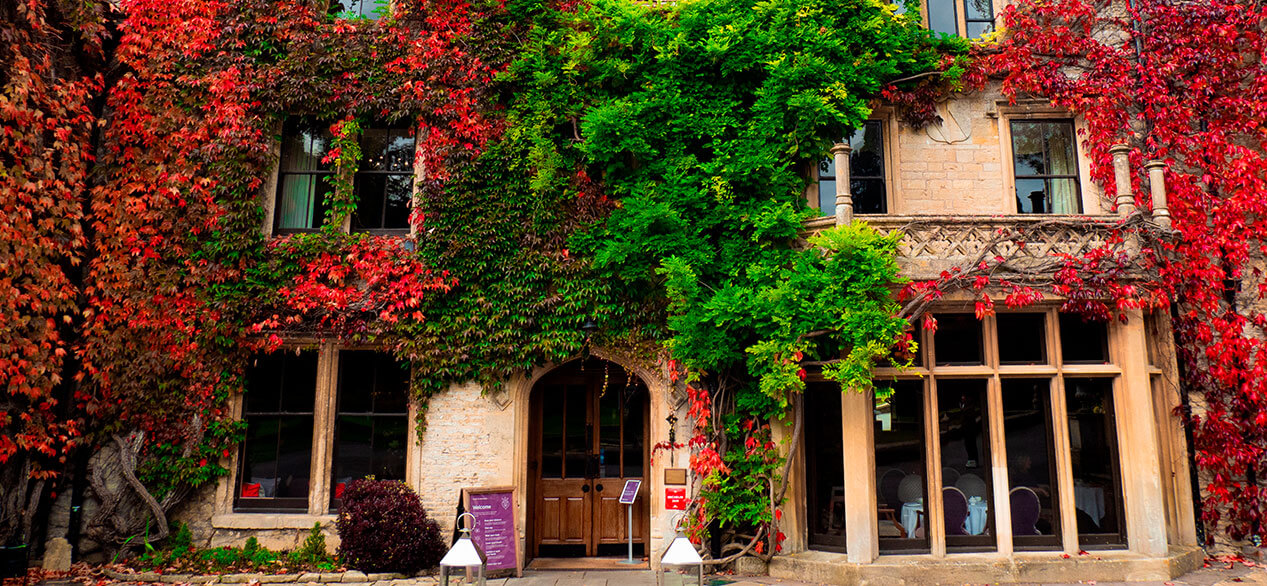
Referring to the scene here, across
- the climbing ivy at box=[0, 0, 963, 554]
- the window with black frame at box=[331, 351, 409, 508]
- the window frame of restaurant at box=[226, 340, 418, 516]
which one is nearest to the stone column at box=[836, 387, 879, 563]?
the climbing ivy at box=[0, 0, 963, 554]

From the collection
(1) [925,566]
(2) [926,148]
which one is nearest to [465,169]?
(2) [926,148]

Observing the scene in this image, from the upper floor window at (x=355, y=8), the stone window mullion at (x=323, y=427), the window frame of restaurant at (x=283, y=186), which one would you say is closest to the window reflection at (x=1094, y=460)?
the window frame of restaurant at (x=283, y=186)

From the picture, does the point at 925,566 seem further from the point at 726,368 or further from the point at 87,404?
the point at 87,404

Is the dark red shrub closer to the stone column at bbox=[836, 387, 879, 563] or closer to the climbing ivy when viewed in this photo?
the climbing ivy

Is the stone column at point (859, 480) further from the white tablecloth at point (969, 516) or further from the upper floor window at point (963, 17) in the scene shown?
the upper floor window at point (963, 17)

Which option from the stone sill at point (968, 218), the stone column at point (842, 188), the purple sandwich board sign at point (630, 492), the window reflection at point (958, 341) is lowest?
the purple sandwich board sign at point (630, 492)

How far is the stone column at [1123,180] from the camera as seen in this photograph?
27.5 feet

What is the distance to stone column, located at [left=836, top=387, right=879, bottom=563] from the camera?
25.5 feet

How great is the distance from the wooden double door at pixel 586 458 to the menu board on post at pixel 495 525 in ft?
2.50

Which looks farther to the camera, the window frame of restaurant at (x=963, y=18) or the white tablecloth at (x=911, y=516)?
the window frame of restaurant at (x=963, y=18)

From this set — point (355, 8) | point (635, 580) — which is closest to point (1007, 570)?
point (635, 580)

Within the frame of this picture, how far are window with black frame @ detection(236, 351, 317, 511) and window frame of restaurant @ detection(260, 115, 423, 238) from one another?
1752 millimetres

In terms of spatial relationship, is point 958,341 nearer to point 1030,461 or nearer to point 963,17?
point 1030,461

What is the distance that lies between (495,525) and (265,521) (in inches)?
117
